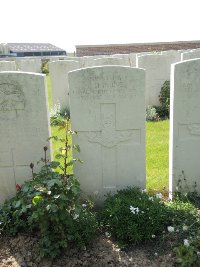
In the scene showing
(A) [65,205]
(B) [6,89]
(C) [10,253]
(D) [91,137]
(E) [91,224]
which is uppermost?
(B) [6,89]

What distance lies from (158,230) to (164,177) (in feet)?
5.26

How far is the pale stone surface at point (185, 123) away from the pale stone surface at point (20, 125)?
1.73 meters

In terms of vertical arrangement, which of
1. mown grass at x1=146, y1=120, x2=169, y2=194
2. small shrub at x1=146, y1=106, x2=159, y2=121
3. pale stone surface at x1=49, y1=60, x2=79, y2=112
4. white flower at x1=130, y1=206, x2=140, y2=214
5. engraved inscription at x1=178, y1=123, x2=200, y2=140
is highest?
pale stone surface at x1=49, y1=60, x2=79, y2=112

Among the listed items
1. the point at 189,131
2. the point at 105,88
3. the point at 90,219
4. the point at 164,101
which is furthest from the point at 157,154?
the point at 164,101

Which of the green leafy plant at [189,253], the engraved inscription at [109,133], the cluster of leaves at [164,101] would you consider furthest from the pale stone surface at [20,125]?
the cluster of leaves at [164,101]

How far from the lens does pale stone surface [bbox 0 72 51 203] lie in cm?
403

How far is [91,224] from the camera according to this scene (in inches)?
148

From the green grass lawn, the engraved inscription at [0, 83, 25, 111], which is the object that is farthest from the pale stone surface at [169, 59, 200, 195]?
the engraved inscription at [0, 83, 25, 111]

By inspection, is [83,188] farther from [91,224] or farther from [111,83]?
[111,83]

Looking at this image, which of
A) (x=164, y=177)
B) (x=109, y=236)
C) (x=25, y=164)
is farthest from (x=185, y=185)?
(x=25, y=164)

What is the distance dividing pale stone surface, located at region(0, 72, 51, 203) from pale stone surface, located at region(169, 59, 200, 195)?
1.73 m

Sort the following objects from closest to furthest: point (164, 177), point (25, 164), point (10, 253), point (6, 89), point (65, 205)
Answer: point (65, 205) < point (10, 253) < point (6, 89) < point (25, 164) < point (164, 177)

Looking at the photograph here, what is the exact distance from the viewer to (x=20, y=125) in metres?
4.19

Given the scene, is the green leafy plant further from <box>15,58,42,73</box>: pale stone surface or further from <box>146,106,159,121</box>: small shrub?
<box>15,58,42,73</box>: pale stone surface
